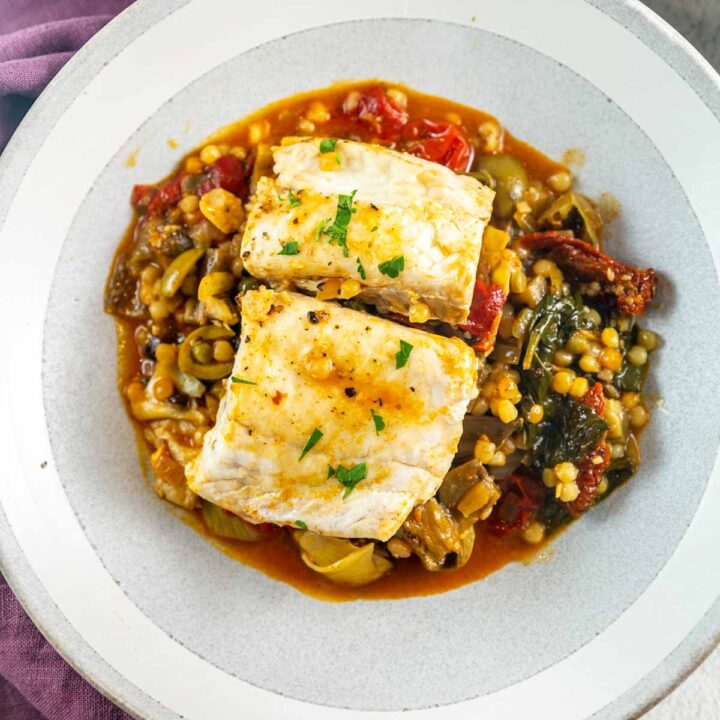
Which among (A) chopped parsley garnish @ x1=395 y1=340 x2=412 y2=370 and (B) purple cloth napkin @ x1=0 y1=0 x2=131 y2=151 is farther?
(B) purple cloth napkin @ x1=0 y1=0 x2=131 y2=151

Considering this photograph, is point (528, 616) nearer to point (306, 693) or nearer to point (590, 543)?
point (590, 543)

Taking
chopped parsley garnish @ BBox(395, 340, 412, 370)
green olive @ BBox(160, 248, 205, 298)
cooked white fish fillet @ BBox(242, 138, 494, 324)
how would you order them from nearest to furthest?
1. chopped parsley garnish @ BBox(395, 340, 412, 370)
2. cooked white fish fillet @ BBox(242, 138, 494, 324)
3. green olive @ BBox(160, 248, 205, 298)

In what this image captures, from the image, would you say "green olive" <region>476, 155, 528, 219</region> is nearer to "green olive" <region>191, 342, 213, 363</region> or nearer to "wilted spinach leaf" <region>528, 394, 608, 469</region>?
"wilted spinach leaf" <region>528, 394, 608, 469</region>

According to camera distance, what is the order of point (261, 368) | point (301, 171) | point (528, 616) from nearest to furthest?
point (261, 368)
point (301, 171)
point (528, 616)

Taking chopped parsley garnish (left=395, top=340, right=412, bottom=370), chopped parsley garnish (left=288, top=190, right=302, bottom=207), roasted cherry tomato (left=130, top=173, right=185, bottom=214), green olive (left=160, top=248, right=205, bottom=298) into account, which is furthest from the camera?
roasted cherry tomato (left=130, top=173, right=185, bottom=214)

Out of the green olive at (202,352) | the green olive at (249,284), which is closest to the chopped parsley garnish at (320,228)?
the green olive at (249,284)

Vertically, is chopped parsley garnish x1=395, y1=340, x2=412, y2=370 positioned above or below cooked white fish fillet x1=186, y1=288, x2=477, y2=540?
above

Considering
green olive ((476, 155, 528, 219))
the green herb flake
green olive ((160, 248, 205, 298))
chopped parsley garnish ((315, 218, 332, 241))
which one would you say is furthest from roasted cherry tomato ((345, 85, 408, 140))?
the green herb flake

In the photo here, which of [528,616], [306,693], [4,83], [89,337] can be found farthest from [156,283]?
[528,616]
